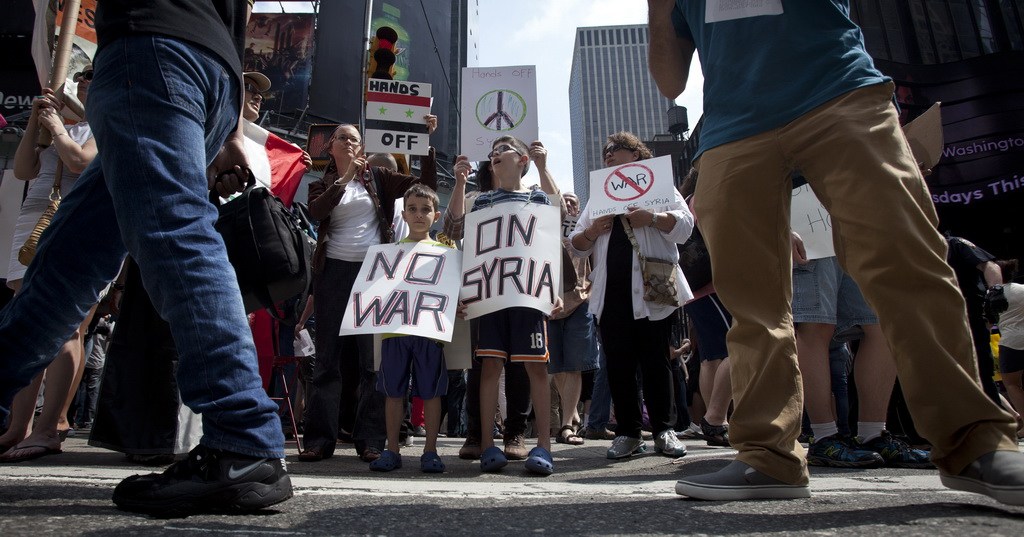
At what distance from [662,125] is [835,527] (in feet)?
454

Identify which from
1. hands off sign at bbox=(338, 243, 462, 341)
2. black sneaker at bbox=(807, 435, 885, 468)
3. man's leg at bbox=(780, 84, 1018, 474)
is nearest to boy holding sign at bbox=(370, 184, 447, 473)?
hands off sign at bbox=(338, 243, 462, 341)

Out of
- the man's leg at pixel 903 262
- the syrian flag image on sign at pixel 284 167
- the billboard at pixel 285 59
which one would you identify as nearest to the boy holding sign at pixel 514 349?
the syrian flag image on sign at pixel 284 167

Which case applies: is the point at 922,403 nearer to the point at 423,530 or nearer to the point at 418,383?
the point at 423,530

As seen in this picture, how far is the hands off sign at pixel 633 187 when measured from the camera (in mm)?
4074

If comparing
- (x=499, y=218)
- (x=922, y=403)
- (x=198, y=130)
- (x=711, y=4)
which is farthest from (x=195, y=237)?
(x=499, y=218)

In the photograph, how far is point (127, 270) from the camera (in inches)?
126

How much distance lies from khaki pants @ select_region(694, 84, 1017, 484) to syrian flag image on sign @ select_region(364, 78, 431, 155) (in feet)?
11.7

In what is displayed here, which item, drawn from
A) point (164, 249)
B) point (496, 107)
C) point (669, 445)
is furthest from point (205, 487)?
point (496, 107)

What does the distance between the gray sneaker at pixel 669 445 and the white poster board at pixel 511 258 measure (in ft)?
3.42

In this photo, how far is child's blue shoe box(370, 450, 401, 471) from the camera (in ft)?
10.2

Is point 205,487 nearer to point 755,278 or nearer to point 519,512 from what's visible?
point 519,512

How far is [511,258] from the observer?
3475mm

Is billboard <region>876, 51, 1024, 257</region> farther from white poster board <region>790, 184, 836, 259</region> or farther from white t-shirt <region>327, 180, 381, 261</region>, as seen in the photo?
white t-shirt <region>327, 180, 381, 261</region>

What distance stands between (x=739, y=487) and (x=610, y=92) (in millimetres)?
141053
